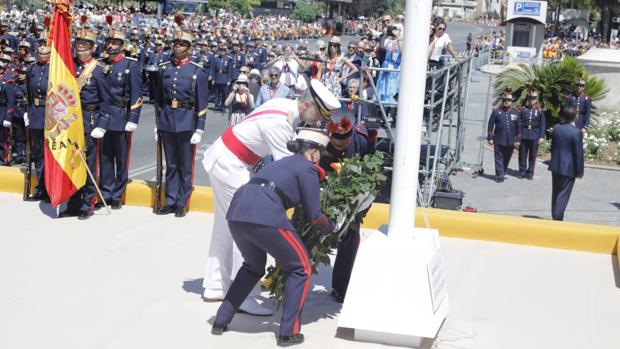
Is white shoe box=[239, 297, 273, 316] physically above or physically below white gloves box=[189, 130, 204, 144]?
below

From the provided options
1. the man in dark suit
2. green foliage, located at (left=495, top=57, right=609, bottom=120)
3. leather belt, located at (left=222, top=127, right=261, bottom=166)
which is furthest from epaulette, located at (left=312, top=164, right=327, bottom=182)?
green foliage, located at (left=495, top=57, right=609, bottom=120)

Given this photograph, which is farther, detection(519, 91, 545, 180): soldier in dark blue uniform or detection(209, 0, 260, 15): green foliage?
detection(209, 0, 260, 15): green foliage

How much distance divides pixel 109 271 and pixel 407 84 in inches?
123

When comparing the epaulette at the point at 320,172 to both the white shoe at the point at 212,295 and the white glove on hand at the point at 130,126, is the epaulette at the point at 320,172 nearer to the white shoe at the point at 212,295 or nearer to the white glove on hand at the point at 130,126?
the white shoe at the point at 212,295

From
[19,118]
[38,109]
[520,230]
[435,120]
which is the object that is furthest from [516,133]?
[38,109]

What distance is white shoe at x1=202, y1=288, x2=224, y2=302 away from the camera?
7230mm

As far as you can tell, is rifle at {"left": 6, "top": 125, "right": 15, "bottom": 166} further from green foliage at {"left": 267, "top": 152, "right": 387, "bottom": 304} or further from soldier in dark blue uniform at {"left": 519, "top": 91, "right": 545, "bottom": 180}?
green foliage at {"left": 267, "top": 152, "right": 387, "bottom": 304}

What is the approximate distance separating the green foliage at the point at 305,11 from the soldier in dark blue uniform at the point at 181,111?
64210 millimetres

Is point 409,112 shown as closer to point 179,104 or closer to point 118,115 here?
point 179,104

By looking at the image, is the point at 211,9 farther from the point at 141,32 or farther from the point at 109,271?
the point at 109,271

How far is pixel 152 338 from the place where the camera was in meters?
6.46

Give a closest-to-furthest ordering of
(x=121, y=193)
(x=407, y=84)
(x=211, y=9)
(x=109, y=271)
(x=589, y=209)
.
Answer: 1. (x=407, y=84)
2. (x=109, y=271)
3. (x=121, y=193)
4. (x=589, y=209)
5. (x=211, y=9)

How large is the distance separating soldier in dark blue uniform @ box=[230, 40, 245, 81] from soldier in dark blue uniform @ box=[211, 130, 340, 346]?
1928cm

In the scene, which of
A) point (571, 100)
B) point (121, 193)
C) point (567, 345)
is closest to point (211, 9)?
point (571, 100)
